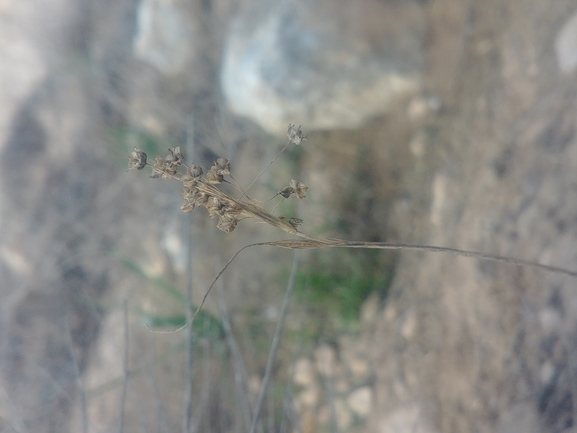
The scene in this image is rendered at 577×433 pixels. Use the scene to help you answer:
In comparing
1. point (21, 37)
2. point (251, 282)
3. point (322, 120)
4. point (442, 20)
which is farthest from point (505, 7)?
point (21, 37)

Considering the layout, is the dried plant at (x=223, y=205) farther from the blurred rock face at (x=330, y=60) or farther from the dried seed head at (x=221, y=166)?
the blurred rock face at (x=330, y=60)

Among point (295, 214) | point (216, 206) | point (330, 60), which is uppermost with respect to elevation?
point (330, 60)

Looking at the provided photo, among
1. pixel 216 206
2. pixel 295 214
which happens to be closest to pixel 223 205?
pixel 216 206

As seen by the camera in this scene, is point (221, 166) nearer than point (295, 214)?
Yes

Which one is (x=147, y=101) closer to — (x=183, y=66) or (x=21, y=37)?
(x=183, y=66)

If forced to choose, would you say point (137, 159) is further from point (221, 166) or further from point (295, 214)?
point (295, 214)

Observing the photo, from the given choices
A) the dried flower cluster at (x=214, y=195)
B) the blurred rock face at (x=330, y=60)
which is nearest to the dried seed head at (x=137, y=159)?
the dried flower cluster at (x=214, y=195)

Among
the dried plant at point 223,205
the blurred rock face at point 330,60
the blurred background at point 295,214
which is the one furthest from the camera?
the blurred rock face at point 330,60
